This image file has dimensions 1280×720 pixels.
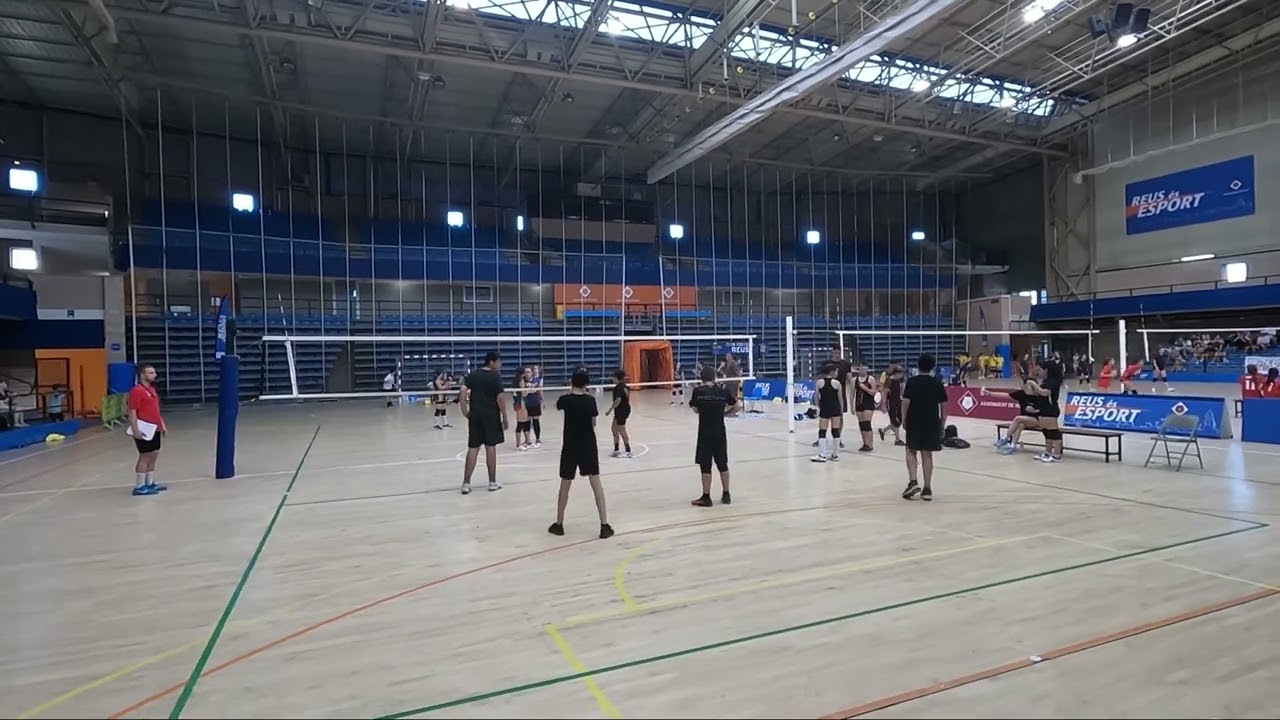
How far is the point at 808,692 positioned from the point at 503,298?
2870 centimetres

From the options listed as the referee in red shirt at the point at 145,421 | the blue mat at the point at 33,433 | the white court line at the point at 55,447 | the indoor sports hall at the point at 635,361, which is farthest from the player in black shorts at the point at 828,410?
the blue mat at the point at 33,433

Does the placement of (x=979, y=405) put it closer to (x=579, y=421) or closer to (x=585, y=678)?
(x=579, y=421)

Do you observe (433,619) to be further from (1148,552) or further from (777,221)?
(777,221)

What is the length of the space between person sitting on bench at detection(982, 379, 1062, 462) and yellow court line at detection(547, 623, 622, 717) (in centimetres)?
969

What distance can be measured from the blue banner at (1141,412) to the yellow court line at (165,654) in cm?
1448

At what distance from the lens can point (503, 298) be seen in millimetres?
30734

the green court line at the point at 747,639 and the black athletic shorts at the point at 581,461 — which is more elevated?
the black athletic shorts at the point at 581,461

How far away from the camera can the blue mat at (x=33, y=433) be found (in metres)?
14.2

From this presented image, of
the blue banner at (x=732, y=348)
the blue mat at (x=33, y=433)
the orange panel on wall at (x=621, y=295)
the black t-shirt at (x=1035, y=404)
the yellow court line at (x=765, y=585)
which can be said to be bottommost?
the yellow court line at (x=765, y=585)

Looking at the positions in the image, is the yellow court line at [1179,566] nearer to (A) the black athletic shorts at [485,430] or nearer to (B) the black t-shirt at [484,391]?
(A) the black athletic shorts at [485,430]

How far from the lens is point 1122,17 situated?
19.1 metres

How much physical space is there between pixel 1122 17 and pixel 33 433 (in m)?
31.4

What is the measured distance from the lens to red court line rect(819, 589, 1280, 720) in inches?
129

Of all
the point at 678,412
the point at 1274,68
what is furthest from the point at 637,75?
the point at 1274,68
